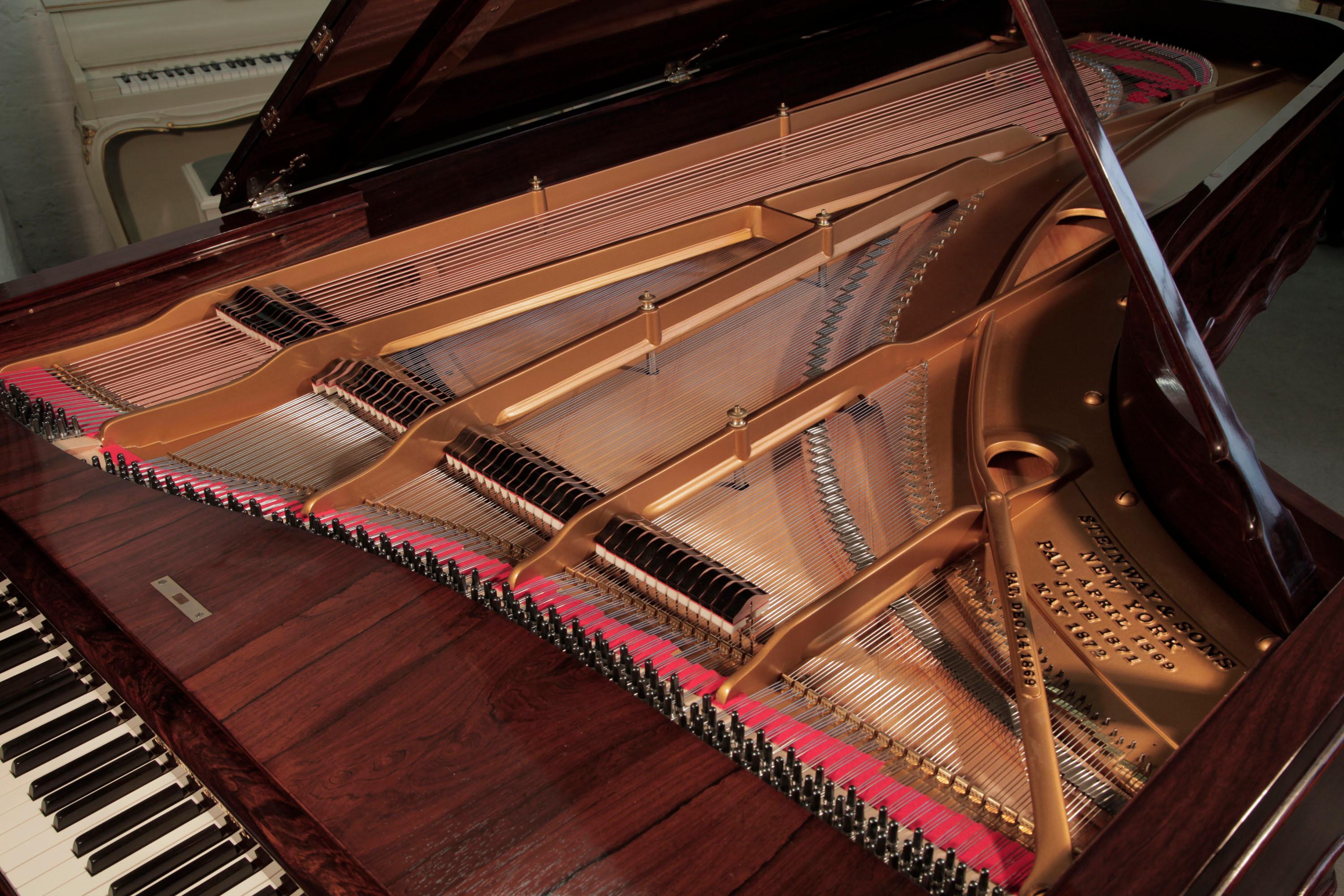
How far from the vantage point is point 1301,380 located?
4961mm

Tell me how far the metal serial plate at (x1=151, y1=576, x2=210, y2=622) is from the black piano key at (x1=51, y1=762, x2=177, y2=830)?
0.78ft

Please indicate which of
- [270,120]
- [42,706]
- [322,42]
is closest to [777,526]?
[42,706]

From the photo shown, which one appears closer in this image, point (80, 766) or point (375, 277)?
point (80, 766)

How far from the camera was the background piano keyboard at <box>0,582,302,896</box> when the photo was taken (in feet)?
4.73

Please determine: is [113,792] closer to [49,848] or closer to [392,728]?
[49,848]

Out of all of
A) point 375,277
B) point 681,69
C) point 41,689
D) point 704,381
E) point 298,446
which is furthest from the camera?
point 681,69

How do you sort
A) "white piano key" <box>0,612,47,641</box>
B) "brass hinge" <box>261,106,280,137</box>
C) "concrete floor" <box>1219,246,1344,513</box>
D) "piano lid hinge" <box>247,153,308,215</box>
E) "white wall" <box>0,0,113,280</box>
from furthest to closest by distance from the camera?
1. "white wall" <box>0,0,113,280</box>
2. "concrete floor" <box>1219,246,1344,513</box>
3. "piano lid hinge" <box>247,153,308,215</box>
4. "brass hinge" <box>261,106,280,137</box>
5. "white piano key" <box>0,612,47,641</box>

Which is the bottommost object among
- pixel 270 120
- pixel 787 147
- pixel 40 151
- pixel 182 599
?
pixel 40 151

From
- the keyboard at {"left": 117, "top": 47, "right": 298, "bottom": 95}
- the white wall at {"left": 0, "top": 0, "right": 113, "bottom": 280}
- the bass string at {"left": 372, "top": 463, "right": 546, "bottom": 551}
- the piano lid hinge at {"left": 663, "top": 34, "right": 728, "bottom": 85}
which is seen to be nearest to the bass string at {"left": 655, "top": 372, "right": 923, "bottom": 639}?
the bass string at {"left": 372, "top": 463, "right": 546, "bottom": 551}

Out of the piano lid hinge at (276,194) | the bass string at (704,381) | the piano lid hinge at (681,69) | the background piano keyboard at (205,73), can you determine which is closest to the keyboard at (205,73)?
the background piano keyboard at (205,73)

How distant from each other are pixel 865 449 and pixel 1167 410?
1.92ft

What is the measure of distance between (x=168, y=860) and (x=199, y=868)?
5 centimetres

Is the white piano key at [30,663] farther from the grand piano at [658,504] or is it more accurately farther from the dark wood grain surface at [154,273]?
the dark wood grain surface at [154,273]

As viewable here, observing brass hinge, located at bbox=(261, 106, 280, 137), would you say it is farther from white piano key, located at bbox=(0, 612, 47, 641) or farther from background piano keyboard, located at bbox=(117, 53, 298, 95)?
background piano keyboard, located at bbox=(117, 53, 298, 95)
